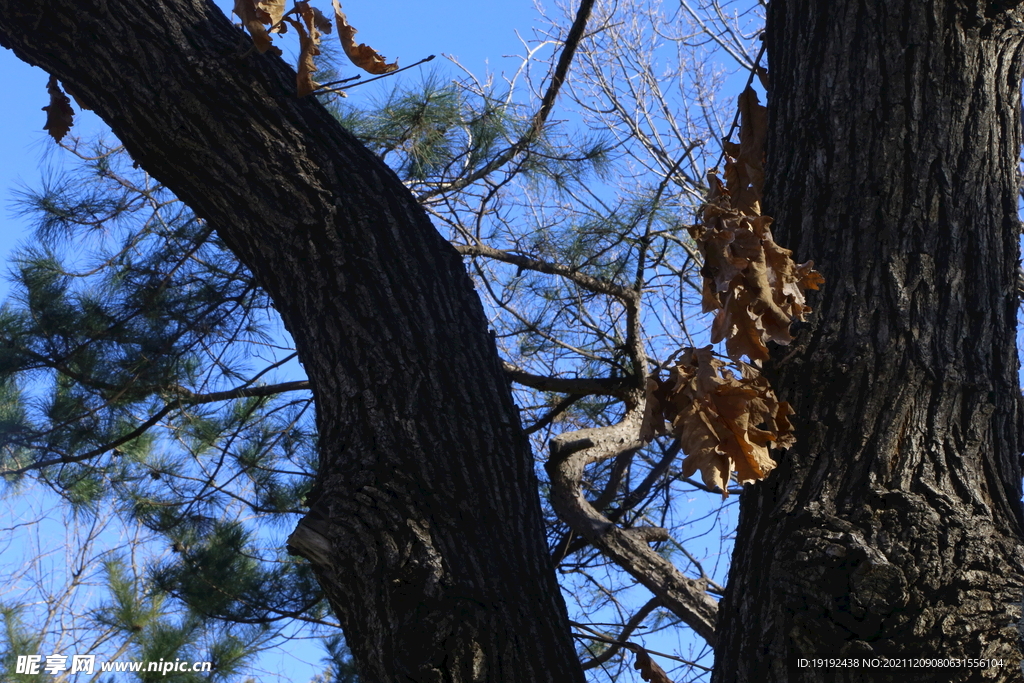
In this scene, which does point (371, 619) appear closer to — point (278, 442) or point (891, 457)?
point (891, 457)

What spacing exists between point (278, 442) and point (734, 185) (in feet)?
7.40

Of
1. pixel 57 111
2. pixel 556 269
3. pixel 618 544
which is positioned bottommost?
pixel 618 544

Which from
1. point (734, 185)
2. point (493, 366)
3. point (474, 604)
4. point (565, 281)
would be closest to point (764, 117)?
point (734, 185)

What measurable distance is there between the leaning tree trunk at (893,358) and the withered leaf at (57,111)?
1.61m

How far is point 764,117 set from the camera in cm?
180

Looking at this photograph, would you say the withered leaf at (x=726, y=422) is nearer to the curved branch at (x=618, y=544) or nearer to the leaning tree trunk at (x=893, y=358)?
the leaning tree trunk at (x=893, y=358)

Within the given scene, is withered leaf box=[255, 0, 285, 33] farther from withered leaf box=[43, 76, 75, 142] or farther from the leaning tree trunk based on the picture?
the leaning tree trunk

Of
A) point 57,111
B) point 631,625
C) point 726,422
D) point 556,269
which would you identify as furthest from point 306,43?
point 631,625

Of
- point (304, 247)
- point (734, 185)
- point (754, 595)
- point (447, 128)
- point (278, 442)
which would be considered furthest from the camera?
point (278, 442)

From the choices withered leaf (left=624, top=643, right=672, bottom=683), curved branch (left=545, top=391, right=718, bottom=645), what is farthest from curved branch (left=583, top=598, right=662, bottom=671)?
withered leaf (left=624, top=643, right=672, bottom=683)

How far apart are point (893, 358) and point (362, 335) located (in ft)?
2.88

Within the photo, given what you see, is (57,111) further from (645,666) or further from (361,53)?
(645,666)

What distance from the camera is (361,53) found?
177 cm
